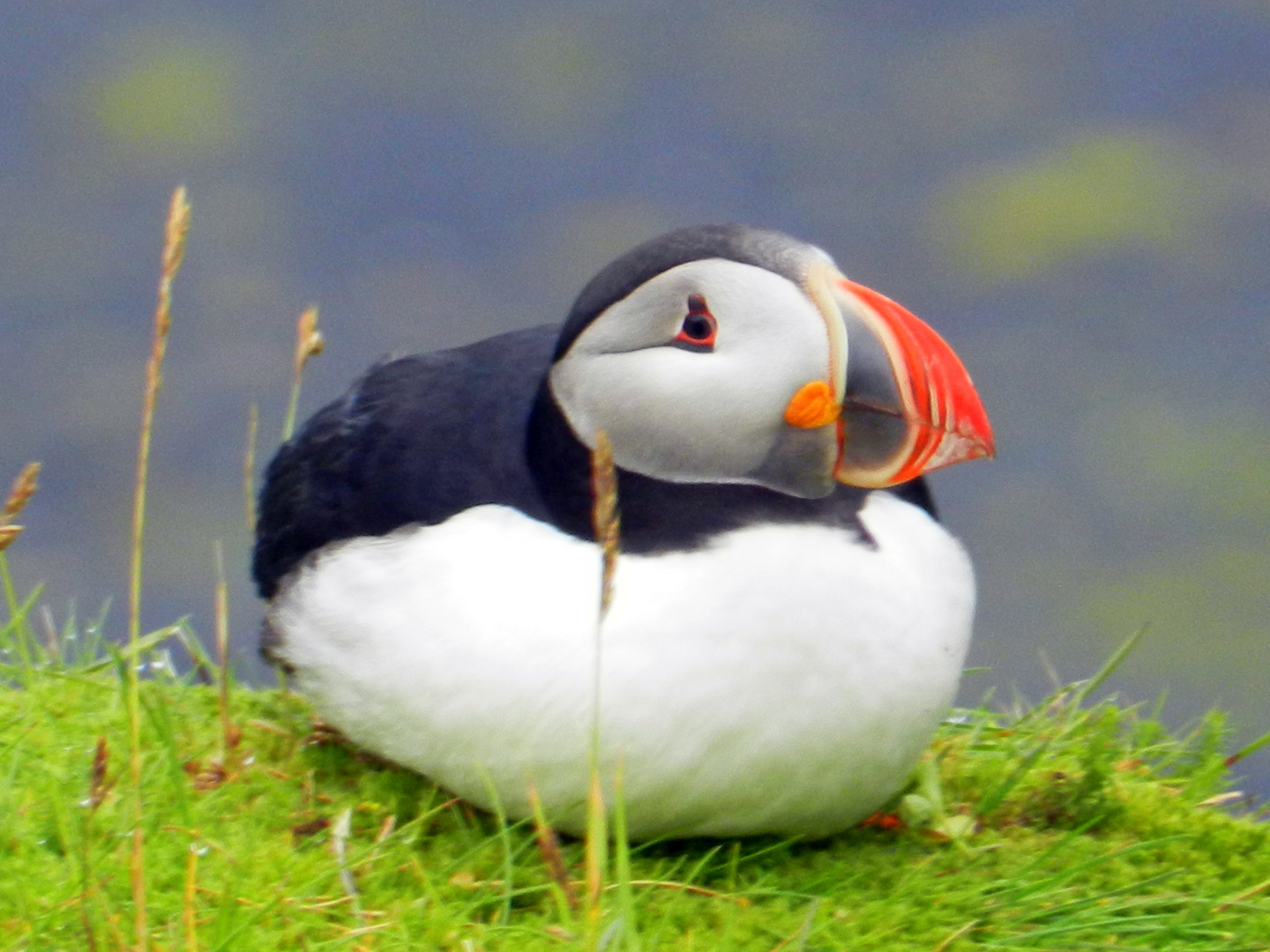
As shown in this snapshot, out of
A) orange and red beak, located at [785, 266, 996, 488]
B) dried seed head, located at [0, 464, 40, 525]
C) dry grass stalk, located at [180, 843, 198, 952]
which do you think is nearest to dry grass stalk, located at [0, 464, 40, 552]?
dried seed head, located at [0, 464, 40, 525]

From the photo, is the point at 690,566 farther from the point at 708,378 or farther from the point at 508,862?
the point at 508,862

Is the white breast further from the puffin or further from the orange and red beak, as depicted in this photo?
the orange and red beak

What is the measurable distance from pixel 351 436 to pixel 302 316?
323 mm

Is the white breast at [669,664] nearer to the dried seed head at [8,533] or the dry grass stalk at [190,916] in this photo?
the dry grass stalk at [190,916]

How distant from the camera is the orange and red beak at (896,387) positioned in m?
2.63

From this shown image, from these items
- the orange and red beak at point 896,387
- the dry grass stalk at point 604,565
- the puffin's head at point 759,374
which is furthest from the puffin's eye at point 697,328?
the dry grass stalk at point 604,565

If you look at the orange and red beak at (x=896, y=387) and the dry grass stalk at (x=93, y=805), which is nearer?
the dry grass stalk at (x=93, y=805)

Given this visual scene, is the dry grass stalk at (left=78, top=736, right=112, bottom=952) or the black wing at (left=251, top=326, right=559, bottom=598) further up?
the black wing at (left=251, top=326, right=559, bottom=598)

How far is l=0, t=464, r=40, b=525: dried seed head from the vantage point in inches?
83.8

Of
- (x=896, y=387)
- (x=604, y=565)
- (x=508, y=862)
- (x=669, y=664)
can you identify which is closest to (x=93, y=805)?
(x=604, y=565)

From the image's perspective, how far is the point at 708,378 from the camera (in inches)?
105

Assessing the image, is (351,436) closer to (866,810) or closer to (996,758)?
(866,810)

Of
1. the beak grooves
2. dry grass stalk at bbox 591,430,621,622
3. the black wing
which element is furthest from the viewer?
the black wing

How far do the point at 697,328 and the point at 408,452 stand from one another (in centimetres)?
60
